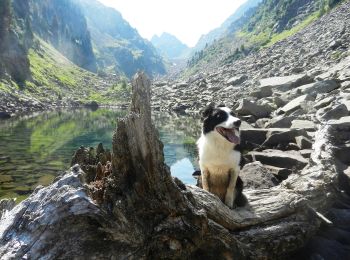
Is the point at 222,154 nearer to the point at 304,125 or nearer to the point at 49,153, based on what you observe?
the point at 304,125

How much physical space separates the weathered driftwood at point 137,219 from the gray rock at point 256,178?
3384 mm

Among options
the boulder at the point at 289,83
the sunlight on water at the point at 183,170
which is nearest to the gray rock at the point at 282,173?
the sunlight on water at the point at 183,170

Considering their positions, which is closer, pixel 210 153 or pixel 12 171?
pixel 210 153

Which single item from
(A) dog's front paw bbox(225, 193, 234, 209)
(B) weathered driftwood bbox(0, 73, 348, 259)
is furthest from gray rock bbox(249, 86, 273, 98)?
(B) weathered driftwood bbox(0, 73, 348, 259)

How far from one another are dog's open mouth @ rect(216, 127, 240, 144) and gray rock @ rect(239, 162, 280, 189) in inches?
123

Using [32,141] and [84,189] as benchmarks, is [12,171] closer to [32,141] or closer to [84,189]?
[32,141]

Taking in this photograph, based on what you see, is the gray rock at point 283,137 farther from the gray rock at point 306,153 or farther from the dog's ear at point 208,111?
the dog's ear at point 208,111

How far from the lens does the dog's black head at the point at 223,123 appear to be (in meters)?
9.31

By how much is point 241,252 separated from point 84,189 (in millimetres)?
3484

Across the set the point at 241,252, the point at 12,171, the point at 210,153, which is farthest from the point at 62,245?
the point at 12,171

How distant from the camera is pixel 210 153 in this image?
9875mm

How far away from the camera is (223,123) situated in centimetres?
947

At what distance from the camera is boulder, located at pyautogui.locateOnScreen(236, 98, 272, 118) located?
108ft

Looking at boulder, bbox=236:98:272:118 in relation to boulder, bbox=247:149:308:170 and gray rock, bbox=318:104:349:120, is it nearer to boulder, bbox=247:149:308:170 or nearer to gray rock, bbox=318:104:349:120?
gray rock, bbox=318:104:349:120
